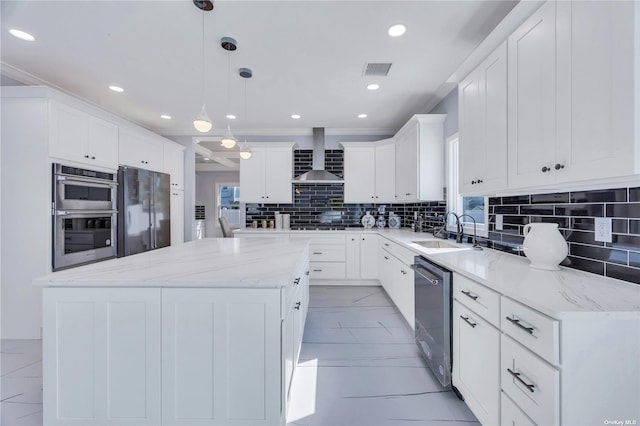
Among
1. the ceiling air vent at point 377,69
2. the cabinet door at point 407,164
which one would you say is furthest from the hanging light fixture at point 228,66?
the cabinet door at point 407,164

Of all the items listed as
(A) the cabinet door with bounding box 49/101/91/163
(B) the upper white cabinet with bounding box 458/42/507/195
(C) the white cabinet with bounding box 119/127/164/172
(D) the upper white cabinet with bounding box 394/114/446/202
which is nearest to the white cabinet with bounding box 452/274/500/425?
(B) the upper white cabinet with bounding box 458/42/507/195

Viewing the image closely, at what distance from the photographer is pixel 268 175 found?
4547 mm

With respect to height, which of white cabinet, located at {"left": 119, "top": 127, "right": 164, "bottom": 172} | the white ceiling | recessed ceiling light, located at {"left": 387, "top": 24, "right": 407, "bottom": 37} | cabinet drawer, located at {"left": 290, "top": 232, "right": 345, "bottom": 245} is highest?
the white ceiling

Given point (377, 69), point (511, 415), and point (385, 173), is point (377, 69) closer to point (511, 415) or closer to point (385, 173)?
point (385, 173)

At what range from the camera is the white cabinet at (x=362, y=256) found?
13.4ft

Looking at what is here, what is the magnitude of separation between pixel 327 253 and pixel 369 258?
26.3 inches

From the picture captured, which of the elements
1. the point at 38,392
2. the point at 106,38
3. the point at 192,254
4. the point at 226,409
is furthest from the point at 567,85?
the point at 38,392

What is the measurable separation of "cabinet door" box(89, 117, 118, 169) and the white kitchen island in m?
2.33

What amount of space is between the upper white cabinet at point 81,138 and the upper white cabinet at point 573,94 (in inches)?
153

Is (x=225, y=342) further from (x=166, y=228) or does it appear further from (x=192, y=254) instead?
(x=166, y=228)

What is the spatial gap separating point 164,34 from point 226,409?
2.75m

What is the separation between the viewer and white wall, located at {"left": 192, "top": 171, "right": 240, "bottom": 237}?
8680 millimetres

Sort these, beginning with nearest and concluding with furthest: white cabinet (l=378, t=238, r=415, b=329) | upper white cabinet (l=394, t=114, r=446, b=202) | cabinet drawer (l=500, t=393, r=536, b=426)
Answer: cabinet drawer (l=500, t=393, r=536, b=426)
white cabinet (l=378, t=238, r=415, b=329)
upper white cabinet (l=394, t=114, r=446, b=202)

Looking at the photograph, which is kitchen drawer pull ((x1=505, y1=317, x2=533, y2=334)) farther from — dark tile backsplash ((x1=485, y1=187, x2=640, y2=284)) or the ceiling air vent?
the ceiling air vent
